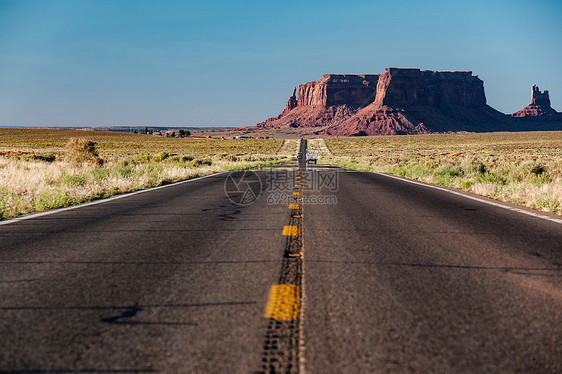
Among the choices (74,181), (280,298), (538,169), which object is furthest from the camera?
(538,169)

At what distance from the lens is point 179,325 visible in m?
2.86

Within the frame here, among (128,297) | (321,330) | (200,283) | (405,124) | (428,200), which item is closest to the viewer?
(321,330)

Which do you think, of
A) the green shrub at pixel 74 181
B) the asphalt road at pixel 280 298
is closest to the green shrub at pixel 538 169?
the asphalt road at pixel 280 298

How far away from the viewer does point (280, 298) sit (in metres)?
3.38

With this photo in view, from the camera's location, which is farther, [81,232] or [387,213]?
[387,213]

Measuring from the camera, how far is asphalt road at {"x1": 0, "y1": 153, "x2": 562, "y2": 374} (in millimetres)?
2428

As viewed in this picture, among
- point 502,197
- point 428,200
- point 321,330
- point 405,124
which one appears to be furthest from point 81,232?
point 405,124

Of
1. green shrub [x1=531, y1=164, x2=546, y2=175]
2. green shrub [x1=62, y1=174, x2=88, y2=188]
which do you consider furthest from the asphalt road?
green shrub [x1=531, y1=164, x2=546, y2=175]

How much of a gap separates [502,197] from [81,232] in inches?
373

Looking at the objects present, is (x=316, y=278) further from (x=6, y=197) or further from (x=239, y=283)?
(x=6, y=197)

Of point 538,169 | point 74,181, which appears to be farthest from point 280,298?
point 538,169

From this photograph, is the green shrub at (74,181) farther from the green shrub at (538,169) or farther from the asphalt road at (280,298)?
the green shrub at (538,169)

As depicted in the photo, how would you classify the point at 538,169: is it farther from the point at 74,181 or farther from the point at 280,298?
the point at 280,298

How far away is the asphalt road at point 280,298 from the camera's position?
95.6 inches
